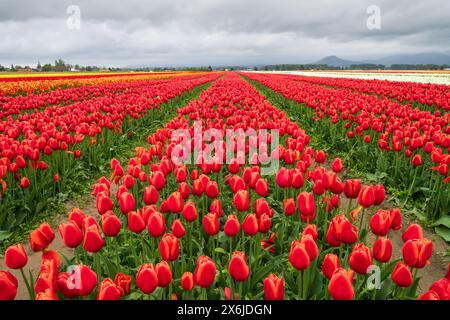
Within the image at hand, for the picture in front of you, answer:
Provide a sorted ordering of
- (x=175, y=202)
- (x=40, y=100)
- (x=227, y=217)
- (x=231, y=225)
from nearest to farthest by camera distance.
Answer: (x=231, y=225)
(x=175, y=202)
(x=227, y=217)
(x=40, y=100)

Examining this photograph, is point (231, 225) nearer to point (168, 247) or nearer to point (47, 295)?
point (168, 247)

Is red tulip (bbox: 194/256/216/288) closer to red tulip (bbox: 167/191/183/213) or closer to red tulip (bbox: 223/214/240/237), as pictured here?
red tulip (bbox: 223/214/240/237)

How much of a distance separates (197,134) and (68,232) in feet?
12.8

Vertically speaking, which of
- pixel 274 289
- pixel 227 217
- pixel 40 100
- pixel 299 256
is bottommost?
pixel 227 217

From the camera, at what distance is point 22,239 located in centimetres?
504

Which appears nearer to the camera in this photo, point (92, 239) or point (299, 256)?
point (299, 256)

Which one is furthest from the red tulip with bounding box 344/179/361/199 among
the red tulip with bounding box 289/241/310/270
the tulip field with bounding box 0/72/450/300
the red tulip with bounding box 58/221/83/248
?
the red tulip with bounding box 58/221/83/248

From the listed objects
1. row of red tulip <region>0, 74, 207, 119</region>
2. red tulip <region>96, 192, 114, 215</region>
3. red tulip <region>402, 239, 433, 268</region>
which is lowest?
red tulip <region>402, 239, 433, 268</region>

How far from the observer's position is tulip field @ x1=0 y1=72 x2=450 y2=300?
2.29m

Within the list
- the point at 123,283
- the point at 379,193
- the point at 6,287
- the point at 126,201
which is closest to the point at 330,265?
the point at 379,193

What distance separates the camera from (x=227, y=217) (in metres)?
4.18

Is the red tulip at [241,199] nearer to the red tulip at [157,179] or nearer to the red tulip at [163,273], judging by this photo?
the red tulip at [157,179]

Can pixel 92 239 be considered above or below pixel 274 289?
above
